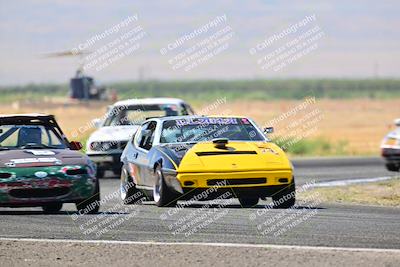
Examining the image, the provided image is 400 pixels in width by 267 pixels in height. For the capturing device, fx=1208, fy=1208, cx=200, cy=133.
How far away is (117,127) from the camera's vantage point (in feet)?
83.3

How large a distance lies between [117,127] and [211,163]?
9.26 meters

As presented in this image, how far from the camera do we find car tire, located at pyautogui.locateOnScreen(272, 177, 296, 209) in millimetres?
16484

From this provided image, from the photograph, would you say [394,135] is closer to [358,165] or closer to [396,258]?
[358,165]

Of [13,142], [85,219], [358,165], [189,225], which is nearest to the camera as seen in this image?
[189,225]

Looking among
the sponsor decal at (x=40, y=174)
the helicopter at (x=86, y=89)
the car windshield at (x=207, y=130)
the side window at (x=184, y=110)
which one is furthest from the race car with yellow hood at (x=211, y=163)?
the helicopter at (x=86, y=89)

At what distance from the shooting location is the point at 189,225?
13805 millimetres

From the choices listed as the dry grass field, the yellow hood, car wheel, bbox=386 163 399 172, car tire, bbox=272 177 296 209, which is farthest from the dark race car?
the dry grass field

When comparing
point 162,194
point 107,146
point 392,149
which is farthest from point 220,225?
point 392,149

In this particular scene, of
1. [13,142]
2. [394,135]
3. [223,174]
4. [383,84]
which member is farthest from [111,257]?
[383,84]

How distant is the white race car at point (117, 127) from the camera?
82.3 ft

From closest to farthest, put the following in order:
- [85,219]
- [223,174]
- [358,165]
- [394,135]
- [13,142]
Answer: [85,219] < [223,174] < [13,142] < [394,135] < [358,165]

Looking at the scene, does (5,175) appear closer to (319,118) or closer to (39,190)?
(39,190)

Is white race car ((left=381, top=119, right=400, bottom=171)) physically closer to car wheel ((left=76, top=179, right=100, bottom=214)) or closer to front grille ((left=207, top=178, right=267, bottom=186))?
front grille ((left=207, top=178, right=267, bottom=186))

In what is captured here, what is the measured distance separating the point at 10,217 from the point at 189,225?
287 cm
